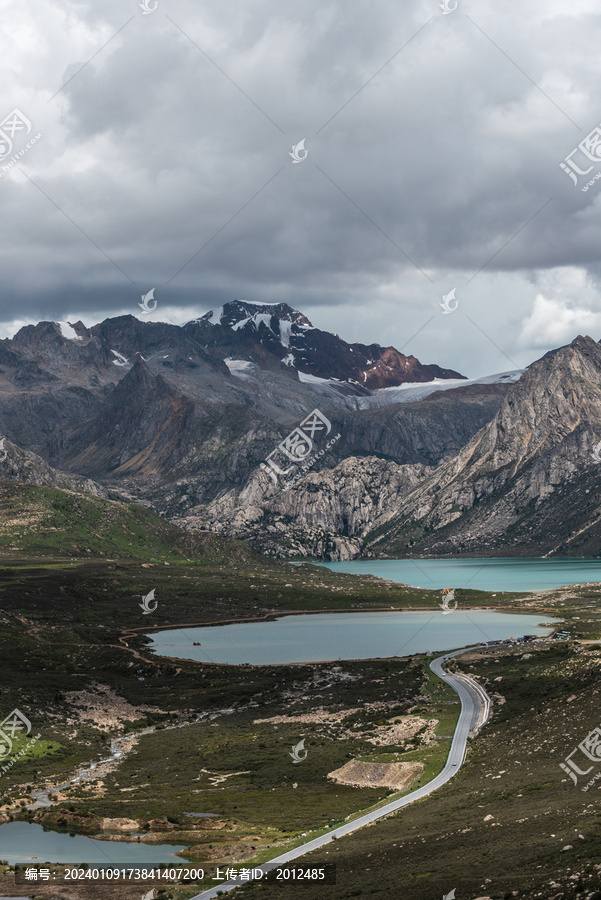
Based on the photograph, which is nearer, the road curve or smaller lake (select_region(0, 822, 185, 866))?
the road curve

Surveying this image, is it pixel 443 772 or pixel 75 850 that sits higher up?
pixel 75 850

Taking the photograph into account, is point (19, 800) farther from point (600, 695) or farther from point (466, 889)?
point (600, 695)

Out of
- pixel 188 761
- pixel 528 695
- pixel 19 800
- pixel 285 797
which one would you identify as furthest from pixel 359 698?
pixel 19 800

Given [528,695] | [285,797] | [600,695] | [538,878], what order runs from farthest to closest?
[528,695] < [600,695] < [285,797] < [538,878]

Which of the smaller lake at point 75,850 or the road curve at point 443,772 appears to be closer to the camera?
the road curve at point 443,772
